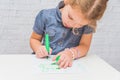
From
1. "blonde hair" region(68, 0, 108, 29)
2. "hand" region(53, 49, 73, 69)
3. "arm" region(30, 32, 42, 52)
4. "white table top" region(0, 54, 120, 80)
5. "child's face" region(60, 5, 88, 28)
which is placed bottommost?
"white table top" region(0, 54, 120, 80)

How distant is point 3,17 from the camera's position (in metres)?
1.44

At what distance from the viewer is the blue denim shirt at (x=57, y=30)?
1.07m

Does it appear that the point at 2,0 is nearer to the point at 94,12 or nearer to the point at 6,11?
the point at 6,11

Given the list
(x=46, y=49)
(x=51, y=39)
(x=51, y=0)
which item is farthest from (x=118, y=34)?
(x=46, y=49)

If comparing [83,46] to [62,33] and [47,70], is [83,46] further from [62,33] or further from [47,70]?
[47,70]

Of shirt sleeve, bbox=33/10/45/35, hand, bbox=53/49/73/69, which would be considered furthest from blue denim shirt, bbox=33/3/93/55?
hand, bbox=53/49/73/69

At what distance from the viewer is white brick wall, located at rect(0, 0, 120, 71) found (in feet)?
4.73

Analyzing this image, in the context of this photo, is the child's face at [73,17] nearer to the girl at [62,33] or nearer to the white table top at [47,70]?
the girl at [62,33]

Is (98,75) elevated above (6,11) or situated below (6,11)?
below

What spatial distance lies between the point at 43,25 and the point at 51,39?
0.24 feet

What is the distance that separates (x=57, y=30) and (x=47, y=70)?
1.01 feet

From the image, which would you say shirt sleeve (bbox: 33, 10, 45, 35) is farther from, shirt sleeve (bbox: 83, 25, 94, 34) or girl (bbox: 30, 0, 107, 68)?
shirt sleeve (bbox: 83, 25, 94, 34)

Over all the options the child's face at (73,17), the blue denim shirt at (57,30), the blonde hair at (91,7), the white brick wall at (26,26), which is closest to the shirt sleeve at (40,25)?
the blue denim shirt at (57,30)

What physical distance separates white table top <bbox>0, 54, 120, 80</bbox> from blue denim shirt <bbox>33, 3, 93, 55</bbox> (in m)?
0.17
